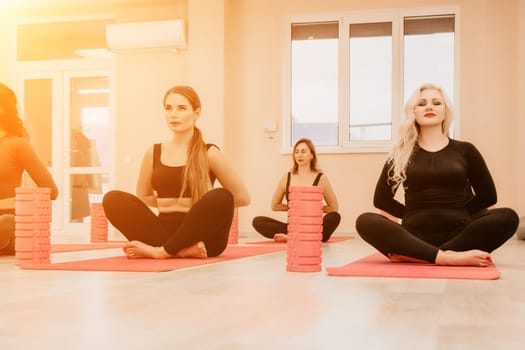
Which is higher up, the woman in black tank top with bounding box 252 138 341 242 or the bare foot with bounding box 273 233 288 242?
the woman in black tank top with bounding box 252 138 341 242

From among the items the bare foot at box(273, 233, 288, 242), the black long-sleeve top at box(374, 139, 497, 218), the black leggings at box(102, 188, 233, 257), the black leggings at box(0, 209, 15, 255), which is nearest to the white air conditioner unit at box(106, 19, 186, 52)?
the bare foot at box(273, 233, 288, 242)

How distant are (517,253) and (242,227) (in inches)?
140

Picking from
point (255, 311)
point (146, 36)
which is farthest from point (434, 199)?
point (146, 36)

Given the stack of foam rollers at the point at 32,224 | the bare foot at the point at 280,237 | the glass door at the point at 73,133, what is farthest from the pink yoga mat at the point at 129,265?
the glass door at the point at 73,133

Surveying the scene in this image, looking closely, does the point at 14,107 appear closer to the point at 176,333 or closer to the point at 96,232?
the point at 96,232

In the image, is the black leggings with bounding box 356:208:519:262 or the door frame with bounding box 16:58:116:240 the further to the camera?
the door frame with bounding box 16:58:116:240

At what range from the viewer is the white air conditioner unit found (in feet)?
23.4

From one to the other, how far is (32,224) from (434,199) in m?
1.82

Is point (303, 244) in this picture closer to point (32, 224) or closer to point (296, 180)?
point (32, 224)

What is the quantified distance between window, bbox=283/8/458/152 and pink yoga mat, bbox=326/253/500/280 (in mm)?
4165

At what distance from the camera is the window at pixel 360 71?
6844mm

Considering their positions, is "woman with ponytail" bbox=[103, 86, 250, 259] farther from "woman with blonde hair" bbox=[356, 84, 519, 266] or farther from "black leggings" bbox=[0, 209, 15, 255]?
"woman with blonde hair" bbox=[356, 84, 519, 266]

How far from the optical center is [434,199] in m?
3.06

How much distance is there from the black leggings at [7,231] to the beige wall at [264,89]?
3.47 meters
